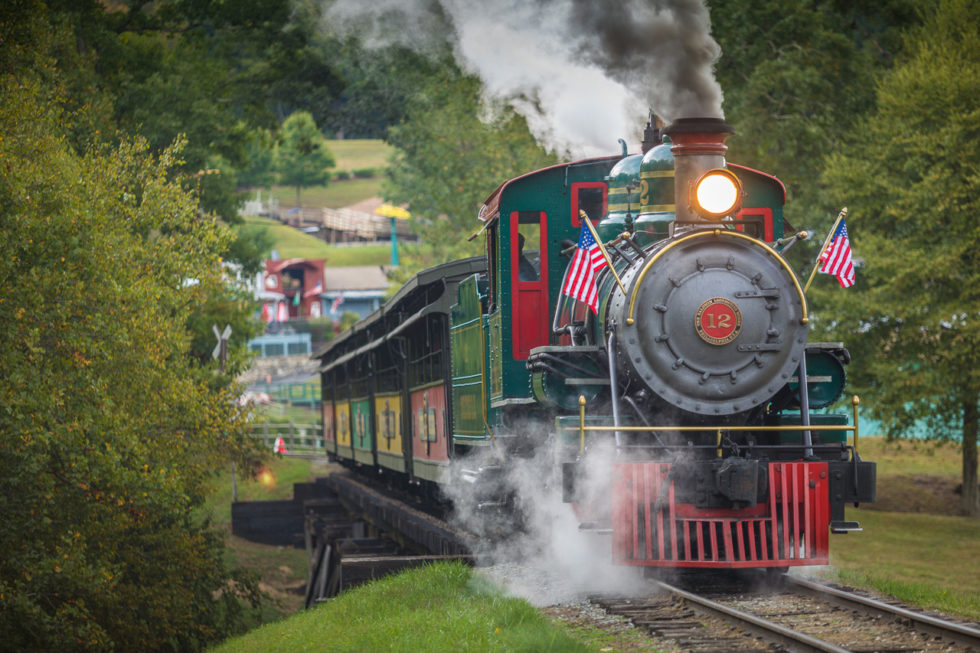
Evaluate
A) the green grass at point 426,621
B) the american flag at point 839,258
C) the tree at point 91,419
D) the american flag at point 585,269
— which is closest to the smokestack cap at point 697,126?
the american flag at point 585,269

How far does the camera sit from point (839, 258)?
10836 mm

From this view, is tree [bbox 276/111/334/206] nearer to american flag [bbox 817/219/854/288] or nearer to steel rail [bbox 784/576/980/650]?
american flag [bbox 817/219/854/288]

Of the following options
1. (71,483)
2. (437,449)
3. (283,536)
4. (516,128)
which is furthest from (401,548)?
(516,128)

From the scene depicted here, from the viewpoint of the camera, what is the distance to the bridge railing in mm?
42106

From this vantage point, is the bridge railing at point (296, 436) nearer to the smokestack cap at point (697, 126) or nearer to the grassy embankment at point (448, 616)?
the grassy embankment at point (448, 616)

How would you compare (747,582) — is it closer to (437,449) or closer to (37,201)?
(437,449)

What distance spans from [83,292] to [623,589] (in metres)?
7.76

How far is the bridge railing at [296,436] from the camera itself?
4211 cm

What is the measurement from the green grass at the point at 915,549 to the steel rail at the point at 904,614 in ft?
14.6

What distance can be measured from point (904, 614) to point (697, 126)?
13.4ft

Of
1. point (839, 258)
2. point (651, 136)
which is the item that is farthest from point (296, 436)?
point (839, 258)

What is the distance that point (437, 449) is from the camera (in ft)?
50.0

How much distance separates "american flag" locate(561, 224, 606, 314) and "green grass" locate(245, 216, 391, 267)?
318 ft

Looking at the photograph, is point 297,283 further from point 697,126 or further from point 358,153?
point 697,126
